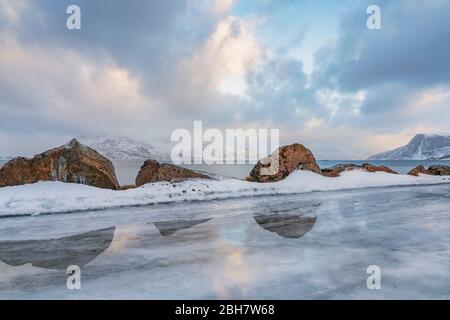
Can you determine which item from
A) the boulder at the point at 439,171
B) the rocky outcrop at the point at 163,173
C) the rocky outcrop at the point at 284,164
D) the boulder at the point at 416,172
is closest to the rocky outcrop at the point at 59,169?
the rocky outcrop at the point at 163,173

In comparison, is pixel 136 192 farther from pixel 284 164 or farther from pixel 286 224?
pixel 284 164

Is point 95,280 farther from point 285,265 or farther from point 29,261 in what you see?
point 285,265

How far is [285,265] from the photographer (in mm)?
4531

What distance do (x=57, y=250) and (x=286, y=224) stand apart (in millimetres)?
4874

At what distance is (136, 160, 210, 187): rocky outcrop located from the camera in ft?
50.9

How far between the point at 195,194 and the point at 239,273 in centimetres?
859

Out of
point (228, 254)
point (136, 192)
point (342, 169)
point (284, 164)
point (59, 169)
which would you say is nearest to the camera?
point (228, 254)

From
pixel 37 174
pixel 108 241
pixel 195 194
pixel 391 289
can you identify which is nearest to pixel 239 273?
pixel 391 289

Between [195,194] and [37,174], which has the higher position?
[37,174]

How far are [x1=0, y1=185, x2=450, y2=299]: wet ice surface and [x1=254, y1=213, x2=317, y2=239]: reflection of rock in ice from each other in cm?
2

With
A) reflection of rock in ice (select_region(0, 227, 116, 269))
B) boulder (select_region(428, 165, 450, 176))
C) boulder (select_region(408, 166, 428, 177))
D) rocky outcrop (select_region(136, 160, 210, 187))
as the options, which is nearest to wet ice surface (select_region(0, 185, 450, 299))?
reflection of rock in ice (select_region(0, 227, 116, 269))

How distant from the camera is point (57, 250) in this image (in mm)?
5547

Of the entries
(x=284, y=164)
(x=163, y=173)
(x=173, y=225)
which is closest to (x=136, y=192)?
(x=163, y=173)
